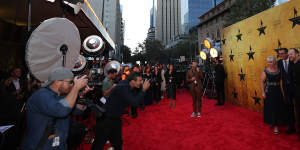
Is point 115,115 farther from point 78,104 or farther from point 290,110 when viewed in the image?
point 290,110

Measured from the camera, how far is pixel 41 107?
1.45 m

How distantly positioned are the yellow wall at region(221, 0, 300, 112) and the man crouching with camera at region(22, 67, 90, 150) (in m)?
6.09

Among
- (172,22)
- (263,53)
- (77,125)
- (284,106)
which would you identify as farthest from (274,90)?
(172,22)

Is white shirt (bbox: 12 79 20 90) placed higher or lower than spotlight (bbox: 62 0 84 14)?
lower

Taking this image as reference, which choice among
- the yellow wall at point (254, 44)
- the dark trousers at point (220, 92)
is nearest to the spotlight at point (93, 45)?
the dark trousers at point (220, 92)

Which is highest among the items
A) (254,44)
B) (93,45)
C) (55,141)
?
(254,44)

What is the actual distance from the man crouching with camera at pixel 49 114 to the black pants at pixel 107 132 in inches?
28.8

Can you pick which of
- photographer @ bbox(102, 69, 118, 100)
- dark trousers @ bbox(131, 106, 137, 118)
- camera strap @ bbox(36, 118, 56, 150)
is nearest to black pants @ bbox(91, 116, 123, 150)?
camera strap @ bbox(36, 118, 56, 150)

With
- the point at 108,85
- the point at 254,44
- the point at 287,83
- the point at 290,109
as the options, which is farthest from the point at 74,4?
the point at 254,44

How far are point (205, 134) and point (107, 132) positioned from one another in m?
2.90

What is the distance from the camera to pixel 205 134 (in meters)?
3.96

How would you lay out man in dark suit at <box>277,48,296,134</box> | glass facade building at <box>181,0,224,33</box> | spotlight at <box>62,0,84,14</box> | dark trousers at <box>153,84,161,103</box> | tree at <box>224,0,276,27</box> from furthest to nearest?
1. glass facade building at <box>181,0,224,33</box>
2. tree at <box>224,0,276,27</box>
3. dark trousers at <box>153,84,161,103</box>
4. man in dark suit at <box>277,48,296,134</box>
5. spotlight at <box>62,0,84,14</box>

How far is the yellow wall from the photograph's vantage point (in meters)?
4.54

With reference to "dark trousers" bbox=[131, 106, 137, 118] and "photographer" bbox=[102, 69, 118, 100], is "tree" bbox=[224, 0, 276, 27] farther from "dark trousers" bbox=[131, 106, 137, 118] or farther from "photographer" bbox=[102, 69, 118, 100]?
"photographer" bbox=[102, 69, 118, 100]
